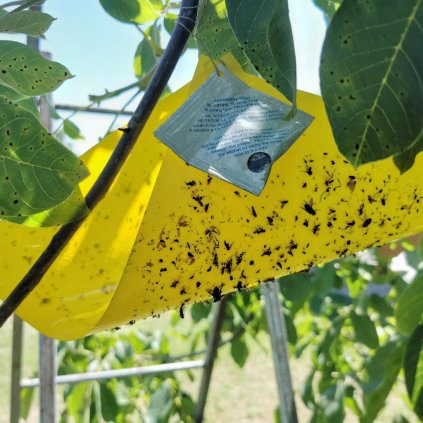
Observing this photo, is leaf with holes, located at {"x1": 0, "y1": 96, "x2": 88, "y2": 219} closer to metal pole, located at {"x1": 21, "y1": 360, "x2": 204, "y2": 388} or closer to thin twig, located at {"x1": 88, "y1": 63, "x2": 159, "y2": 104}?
thin twig, located at {"x1": 88, "y1": 63, "x2": 159, "y2": 104}

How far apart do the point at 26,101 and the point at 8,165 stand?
0.25m

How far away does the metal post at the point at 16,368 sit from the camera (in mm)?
1242

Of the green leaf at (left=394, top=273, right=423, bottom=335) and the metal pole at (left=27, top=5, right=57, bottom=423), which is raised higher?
the green leaf at (left=394, top=273, right=423, bottom=335)

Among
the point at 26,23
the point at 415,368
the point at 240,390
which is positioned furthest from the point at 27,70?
Result: the point at 240,390

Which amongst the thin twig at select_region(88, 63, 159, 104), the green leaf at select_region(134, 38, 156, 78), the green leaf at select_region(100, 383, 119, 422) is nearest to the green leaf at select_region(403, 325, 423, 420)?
the thin twig at select_region(88, 63, 159, 104)

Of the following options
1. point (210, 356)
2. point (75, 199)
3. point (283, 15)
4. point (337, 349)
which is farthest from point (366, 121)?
point (337, 349)

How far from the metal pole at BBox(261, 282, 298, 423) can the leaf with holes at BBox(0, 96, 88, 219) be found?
85 centimetres

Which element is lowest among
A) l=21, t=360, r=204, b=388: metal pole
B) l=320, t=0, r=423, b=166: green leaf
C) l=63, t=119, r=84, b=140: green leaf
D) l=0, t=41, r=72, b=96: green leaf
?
l=21, t=360, r=204, b=388: metal pole

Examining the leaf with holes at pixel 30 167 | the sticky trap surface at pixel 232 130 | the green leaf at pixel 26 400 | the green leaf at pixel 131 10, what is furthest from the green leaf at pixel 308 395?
the leaf with holes at pixel 30 167

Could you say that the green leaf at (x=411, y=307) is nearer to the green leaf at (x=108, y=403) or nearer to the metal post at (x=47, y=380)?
the metal post at (x=47, y=380)

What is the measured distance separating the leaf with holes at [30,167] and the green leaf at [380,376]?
72 centimetres

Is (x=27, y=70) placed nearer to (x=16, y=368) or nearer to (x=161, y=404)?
(x=16, y=368)

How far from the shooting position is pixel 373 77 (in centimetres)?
26

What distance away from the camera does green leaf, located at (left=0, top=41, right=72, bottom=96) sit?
426 mm
